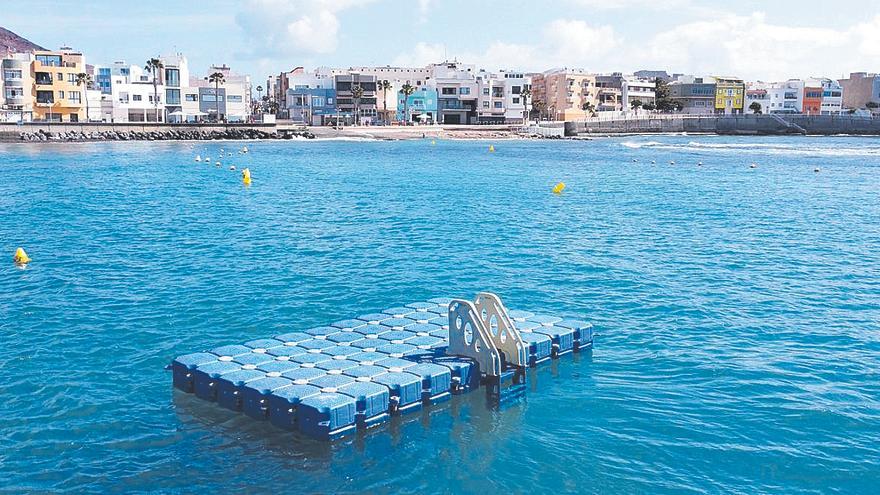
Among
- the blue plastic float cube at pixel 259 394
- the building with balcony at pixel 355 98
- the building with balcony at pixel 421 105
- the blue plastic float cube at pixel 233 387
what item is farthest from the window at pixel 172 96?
the blue plastic float cube at pixel 259 394

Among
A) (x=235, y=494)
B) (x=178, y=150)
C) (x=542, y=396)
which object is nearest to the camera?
(x=235, y=494)

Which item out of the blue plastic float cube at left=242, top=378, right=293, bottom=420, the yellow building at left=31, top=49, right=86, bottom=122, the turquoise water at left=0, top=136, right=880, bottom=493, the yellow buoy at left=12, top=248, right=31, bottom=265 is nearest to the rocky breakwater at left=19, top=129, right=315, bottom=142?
the yellow building at left=31, top=49, right=86, bottom=122

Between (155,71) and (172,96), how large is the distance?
259 inches

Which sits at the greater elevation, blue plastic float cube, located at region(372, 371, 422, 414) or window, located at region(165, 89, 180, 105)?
window, located at region(165, 89, 180, 105)

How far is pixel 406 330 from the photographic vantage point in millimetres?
19703

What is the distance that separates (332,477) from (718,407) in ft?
26.9

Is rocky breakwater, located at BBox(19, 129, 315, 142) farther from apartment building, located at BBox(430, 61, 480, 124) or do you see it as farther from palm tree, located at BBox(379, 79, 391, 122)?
apartment building, located at BBox(430, 61, 480, 124)

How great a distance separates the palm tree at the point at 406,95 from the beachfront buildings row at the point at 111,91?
99.2 ft

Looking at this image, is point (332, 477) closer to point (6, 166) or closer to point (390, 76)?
point (6, 166)

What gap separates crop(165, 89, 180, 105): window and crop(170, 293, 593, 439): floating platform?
133m

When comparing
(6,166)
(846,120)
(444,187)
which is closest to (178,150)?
(6,166)

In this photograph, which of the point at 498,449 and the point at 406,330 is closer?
the point at 498,449

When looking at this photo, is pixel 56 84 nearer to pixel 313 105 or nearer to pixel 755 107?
pixel 313 105

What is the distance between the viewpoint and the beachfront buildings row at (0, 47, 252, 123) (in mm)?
124188
